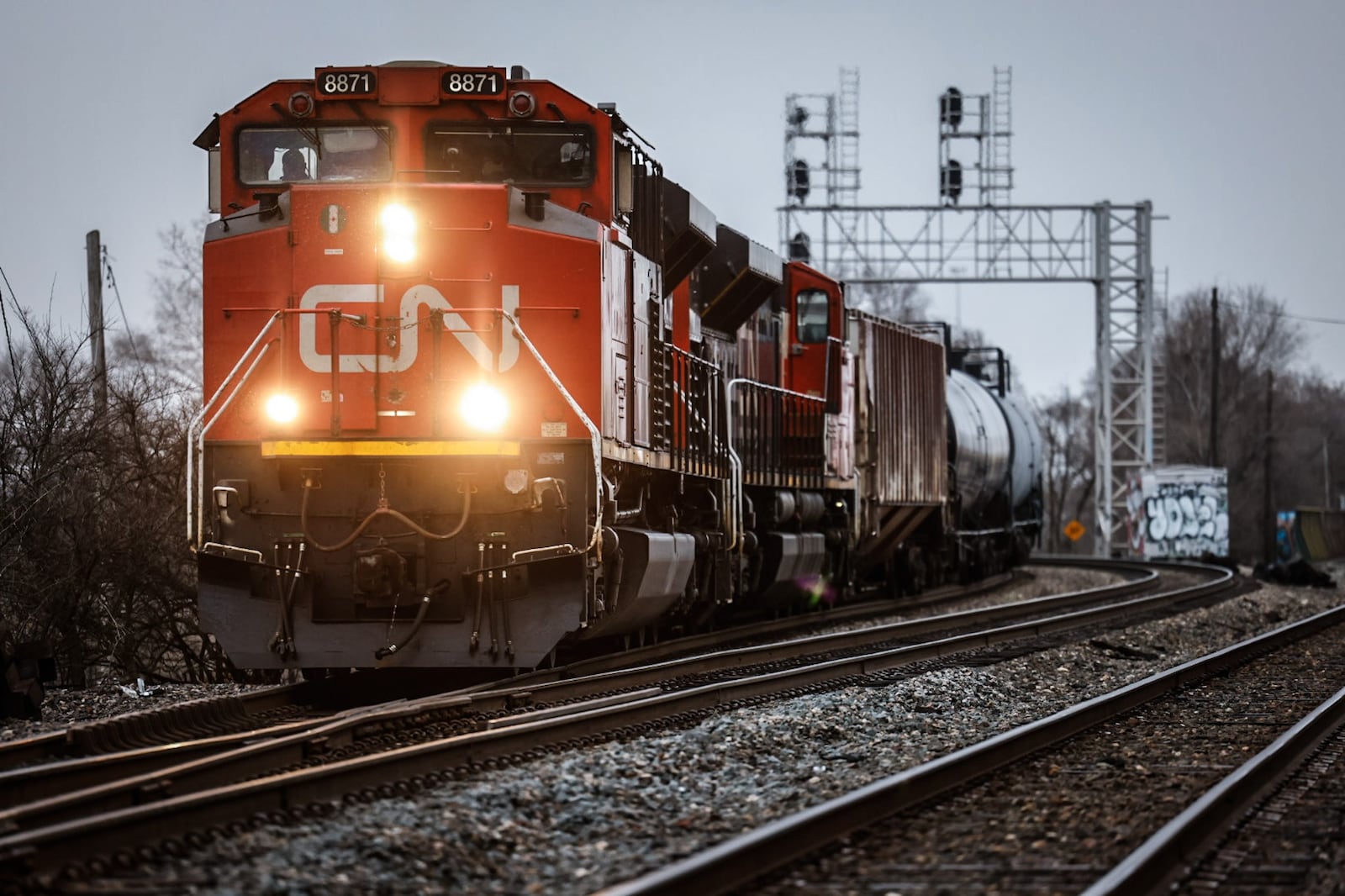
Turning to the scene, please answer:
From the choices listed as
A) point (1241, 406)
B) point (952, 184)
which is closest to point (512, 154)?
point (952, 184)

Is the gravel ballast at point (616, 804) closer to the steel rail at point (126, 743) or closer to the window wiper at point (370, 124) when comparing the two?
the steel rail at point (126, 743)

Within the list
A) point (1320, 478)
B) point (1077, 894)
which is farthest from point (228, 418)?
point (1320, 478)

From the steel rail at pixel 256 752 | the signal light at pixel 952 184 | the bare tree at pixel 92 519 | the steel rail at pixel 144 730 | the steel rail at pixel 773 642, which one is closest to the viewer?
the steel rail at pixel 256 752

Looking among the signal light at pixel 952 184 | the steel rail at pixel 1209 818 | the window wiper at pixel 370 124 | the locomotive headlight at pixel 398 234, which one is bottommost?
the steel rail at pixel 1209 818

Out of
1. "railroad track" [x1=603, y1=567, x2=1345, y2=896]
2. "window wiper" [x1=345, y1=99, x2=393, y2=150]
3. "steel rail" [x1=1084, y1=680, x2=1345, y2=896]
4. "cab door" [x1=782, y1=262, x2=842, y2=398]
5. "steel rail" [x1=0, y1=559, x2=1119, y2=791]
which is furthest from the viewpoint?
"cab door" [x1=782, y1=262, x2=842, y2=398]

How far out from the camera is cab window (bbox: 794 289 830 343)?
59.2 ft

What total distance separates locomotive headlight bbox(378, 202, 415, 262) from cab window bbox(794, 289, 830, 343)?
28.2ft

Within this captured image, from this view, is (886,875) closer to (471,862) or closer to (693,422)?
(471,862)

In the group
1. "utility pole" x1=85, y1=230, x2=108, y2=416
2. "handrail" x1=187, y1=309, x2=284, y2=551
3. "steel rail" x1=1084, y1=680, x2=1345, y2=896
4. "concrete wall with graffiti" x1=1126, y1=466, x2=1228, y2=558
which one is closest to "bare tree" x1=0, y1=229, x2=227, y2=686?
"utility pole" x1=85, y1=230, x2=108, y2=416

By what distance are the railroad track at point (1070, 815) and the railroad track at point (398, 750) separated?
1.56 metres

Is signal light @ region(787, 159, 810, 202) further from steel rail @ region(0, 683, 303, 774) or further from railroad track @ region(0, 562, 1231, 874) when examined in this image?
steel rail @ region(0, 683, 303, 774)

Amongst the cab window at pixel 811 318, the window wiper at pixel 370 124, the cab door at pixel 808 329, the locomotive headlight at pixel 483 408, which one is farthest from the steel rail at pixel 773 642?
the window wiper at pixel 370 124

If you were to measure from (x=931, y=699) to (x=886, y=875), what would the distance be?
5.00 metres

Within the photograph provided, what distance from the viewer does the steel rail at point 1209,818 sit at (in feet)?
17.2
